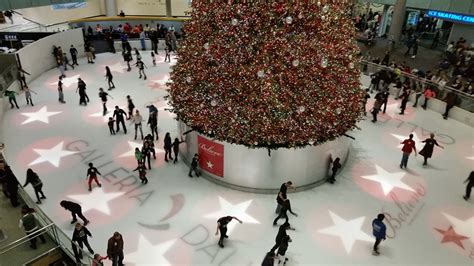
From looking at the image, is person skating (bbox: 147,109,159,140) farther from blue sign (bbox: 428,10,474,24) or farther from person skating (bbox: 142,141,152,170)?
blue sign (bbox: 428,10,474,24)

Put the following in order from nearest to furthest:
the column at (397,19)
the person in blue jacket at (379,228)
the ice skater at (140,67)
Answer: the person in blue jacket at (379,228), the ice skater at (140,67), the column at (397,19)

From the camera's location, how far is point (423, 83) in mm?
17500

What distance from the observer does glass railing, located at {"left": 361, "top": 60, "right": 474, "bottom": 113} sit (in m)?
16.1

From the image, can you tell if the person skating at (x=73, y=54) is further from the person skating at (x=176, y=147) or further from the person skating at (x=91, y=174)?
the person skating at (x=91, y=174)

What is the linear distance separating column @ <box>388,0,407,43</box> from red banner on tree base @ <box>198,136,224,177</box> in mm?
20192

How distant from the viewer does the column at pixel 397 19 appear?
25547 millimetres

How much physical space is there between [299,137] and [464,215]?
199 inches

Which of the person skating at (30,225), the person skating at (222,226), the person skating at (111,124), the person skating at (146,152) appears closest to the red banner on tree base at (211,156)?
the person skating at (146,152)

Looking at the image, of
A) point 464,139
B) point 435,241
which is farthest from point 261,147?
point 464,139

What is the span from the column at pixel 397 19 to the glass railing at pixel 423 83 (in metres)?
7.57

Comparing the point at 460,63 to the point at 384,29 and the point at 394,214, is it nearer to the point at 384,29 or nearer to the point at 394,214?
the point at 384,29

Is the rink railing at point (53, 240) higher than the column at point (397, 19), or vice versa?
the column at point (397, 19)

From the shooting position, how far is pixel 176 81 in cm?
1178

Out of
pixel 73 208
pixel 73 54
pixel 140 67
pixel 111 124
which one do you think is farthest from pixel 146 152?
pixel 73 54
